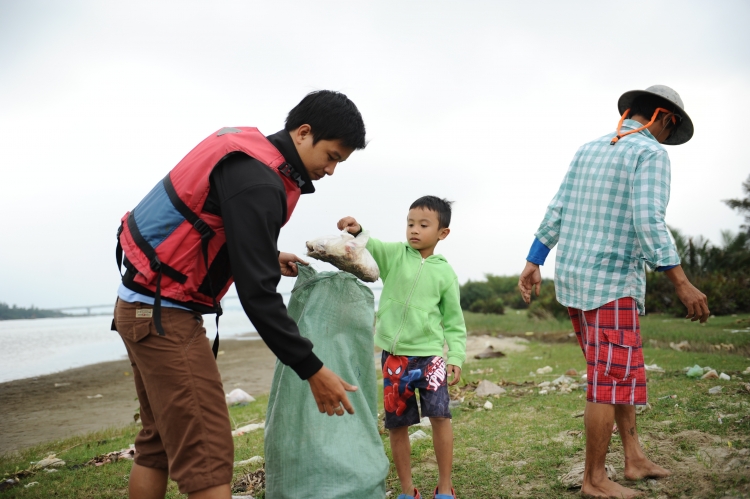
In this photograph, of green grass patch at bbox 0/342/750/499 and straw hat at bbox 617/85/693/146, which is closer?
green grass patch at bbox 0/342/750/499

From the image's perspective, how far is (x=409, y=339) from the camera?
304cm

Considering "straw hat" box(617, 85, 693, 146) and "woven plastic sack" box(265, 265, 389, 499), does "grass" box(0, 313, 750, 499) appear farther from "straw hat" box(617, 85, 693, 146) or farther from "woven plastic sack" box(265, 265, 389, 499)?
"straw hat" box(617, 85, 693, 146)

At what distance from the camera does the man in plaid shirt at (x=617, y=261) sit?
275 centimetres

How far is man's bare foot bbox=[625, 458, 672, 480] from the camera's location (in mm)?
2896

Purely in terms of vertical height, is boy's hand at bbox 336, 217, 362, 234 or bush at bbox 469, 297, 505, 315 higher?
boy's hand at bbox 336, 217, 362, 234

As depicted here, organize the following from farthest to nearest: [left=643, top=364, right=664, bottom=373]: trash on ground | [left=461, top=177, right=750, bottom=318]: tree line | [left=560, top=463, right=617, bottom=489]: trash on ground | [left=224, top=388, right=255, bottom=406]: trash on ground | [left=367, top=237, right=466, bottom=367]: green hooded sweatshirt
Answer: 1. [left=461, top=177, right=750, bottom=318]: tree line
2. [left=224, top=388, right=255, bottom=406]: trash on ground
3. [left=643, top=364, right=664, bottom=373]: trash on ground
4. [left=367, top=237, right=466, bottom=367]: green hooded sweatshirt
5. [left=560, top=463, right=617, bottom=489]: trash on ground

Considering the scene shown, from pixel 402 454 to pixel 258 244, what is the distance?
5.36 ft

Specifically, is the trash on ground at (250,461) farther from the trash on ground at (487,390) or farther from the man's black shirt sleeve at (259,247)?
the trash on ground at (487,390)

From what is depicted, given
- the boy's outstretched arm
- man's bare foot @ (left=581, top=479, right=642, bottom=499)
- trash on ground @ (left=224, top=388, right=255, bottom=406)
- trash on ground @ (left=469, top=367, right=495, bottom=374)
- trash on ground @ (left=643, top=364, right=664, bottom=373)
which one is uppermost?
the boy's outstretched arm

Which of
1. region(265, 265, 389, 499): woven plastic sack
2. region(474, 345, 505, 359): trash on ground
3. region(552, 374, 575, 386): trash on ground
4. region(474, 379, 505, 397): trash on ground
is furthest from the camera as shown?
region(474, 345, 505, 359): trash on ground

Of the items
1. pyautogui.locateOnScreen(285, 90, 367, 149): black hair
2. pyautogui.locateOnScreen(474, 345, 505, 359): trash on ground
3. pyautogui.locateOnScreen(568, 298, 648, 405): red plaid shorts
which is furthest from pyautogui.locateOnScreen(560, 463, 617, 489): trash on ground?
pyautogui.locateOnScreen(474, 345, 505, 359): trash on ground

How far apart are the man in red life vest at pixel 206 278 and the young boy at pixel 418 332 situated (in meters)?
1.02

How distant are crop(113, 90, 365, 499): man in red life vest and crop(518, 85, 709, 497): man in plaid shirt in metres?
1.46

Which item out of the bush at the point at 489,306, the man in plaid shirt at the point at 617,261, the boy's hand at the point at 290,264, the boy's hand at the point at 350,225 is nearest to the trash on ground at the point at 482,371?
the man in plaid shirt at the point at 617,261
